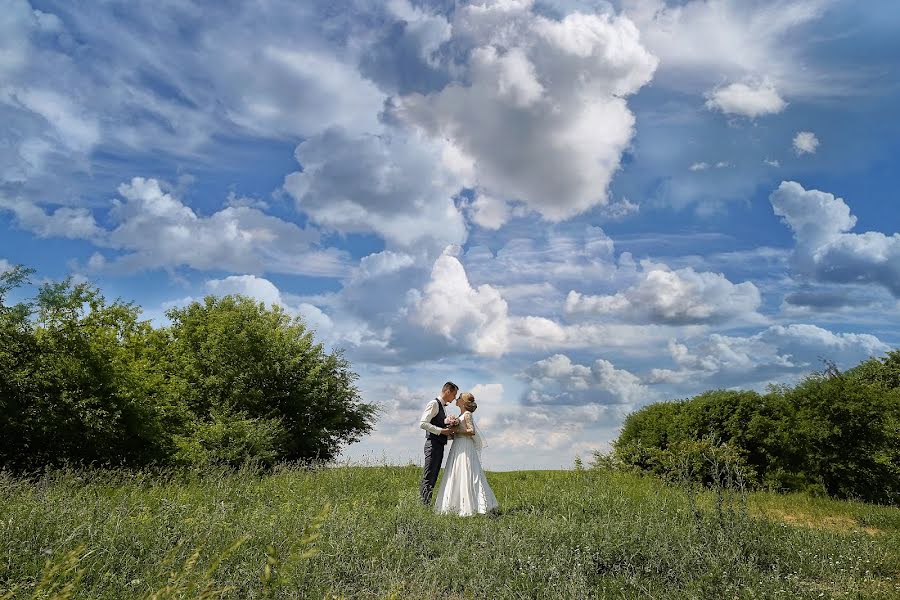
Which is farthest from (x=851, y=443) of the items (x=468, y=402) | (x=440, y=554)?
(x=440, y=554)

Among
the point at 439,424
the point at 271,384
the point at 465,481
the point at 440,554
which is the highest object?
the point at 271,384

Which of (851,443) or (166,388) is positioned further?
(166,388)

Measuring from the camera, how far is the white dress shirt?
11.7 metres

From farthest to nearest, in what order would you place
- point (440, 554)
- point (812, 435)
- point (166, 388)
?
1. point (166, 388)
2. point (812, 435)
3. point (440, 554)

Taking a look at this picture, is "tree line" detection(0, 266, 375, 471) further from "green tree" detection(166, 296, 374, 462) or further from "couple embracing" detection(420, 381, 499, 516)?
"couple embracing" detection(420, 381, 499, 516)

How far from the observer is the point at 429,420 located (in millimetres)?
11914

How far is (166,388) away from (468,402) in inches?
468

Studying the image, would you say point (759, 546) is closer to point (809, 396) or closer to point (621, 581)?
point (621, 581)

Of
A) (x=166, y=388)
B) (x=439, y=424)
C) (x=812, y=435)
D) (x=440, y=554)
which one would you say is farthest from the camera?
(x=166, y=388)

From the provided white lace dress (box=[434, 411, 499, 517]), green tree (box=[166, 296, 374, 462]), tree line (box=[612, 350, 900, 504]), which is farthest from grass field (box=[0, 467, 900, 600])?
green tree (box=[166, 296, 374, 462])

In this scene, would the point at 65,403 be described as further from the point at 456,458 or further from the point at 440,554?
the point at 440,554

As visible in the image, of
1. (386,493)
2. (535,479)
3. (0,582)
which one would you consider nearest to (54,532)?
(0,582)

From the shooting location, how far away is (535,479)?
15.6 meters

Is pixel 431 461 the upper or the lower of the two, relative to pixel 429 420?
lower
